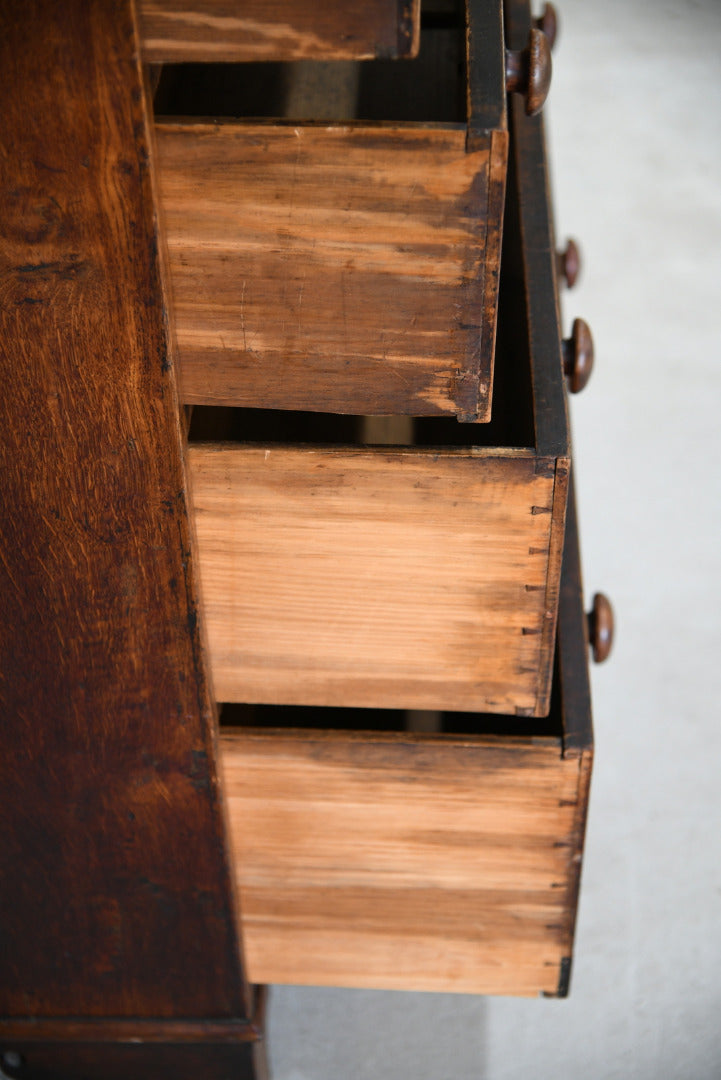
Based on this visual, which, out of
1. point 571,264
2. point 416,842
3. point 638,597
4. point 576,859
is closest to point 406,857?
point 416,842

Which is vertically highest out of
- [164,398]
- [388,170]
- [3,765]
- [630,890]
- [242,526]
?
[388,170]

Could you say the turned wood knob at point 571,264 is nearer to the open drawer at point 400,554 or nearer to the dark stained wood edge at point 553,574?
the open drawer at point 400,554

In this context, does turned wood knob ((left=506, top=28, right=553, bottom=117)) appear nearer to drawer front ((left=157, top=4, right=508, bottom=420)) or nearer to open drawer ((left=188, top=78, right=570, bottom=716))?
drawer front ((left=157, top=4, right=508, bottom=420))

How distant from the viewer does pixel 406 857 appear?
92cm

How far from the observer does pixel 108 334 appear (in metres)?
0.66

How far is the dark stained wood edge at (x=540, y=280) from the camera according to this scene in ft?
2.46

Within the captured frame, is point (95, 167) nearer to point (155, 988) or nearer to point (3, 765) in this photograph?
point (3, 765)

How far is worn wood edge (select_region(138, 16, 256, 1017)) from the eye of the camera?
0.60m

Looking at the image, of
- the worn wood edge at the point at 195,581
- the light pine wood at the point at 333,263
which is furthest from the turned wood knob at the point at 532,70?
the worn wood edge at the point at 195,581

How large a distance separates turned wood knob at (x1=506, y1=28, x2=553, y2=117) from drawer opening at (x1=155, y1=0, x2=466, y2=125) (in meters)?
0.16

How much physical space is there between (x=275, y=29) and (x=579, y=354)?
41 centimetres

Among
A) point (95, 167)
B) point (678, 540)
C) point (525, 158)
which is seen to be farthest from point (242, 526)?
point (678, 540)

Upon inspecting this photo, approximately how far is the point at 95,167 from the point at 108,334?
9cm

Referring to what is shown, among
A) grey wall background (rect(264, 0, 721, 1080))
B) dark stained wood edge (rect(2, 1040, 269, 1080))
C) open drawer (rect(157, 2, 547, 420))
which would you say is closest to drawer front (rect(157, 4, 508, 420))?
open drawer (rect(157, 2, 547, 420))
